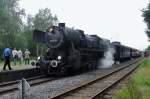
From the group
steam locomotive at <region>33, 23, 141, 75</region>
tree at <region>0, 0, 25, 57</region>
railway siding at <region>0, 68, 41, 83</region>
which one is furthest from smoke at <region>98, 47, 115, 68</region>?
tree at <region>0, 0, 25, 57</region>

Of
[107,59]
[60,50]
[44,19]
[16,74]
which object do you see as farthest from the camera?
[44,19]

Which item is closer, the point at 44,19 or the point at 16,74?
the point at 16,74

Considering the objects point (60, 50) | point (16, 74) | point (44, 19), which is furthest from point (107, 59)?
point (44, 19)

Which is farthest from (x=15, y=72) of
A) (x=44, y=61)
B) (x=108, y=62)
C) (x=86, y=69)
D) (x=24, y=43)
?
(x=24, y=43)

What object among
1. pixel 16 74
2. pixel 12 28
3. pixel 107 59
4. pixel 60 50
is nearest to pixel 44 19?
pixel 12 28

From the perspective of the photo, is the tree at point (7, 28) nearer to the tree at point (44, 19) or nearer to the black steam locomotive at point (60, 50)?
the tree at point (44, 19)

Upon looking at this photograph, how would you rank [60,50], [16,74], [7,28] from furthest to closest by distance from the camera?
[7,28] → [60,50] → [16,74]

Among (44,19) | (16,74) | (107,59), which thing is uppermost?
(44,19)

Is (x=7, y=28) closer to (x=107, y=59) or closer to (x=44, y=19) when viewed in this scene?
(x=107, y=59)

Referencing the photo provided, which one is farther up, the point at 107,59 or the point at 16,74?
the point at 107,59

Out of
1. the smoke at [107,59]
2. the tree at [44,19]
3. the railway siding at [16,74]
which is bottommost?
the railway siding at [16,74]

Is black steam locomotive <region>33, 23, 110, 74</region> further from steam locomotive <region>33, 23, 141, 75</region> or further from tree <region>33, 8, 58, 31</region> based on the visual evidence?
tree <region>33, 8, 58, 31</region>

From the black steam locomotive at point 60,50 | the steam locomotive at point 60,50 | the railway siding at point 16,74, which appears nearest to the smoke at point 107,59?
the steam locomotive at point 60,50

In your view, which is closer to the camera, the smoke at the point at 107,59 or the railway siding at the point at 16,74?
the railway siding at the point at 16,74
